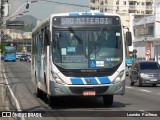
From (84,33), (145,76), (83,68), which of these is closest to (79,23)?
(84,33)

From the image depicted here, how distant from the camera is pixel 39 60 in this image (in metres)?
22.5

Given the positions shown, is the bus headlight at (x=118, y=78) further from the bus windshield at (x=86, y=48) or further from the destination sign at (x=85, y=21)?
the destination sign at (x=85, y=21)

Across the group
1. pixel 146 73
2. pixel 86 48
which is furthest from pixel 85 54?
pixel 146 73

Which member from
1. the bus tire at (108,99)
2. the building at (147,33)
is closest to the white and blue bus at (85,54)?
the bus tire at (108,99)

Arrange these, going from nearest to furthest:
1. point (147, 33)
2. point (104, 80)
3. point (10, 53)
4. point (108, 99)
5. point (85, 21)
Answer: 1. point (104, 80)
2. point (85, 21)
3. point (108, 99)
4. point (147, 33)
5. point (10, 53)

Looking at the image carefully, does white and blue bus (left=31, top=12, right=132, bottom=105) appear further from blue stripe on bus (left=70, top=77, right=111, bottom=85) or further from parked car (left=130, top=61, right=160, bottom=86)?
parked car (left=130, top=61, right=160, bottom=86)

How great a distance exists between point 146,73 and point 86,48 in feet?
54.0

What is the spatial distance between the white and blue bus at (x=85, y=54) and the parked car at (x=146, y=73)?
15.7 m

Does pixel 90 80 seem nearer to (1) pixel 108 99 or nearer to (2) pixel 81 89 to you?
(2) pixel 81 89

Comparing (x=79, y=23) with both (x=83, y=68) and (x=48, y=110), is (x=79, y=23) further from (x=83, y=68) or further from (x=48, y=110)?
(x=48, y=110)

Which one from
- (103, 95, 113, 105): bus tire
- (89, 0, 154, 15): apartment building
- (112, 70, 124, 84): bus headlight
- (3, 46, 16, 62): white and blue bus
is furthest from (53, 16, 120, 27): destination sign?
(89, 0, 154, 15): apartment building

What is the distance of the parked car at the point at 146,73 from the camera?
3434 cm

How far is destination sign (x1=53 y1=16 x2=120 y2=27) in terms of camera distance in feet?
60.9

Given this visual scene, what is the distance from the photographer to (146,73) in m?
34.3
